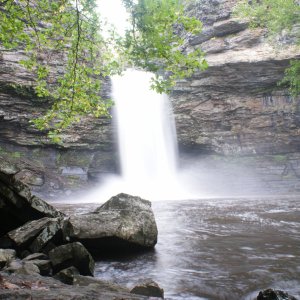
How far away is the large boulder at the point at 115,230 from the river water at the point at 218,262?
352mm

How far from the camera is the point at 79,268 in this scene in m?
5.25

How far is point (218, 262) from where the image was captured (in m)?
5.91

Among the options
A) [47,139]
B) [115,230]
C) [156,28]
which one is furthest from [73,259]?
[47,139]

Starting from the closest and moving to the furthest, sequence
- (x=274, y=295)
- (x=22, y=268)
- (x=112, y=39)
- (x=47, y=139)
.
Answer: (x=274, y=295) < (x=22, y=268) < (x=112, y=39) < (x=47, y=139)

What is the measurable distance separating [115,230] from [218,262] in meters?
2.11

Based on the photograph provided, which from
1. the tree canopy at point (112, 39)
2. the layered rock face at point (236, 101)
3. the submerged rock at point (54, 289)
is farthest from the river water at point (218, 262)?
the layered rock face at point (236, 101)

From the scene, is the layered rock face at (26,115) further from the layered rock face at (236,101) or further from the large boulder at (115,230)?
the large boulder at (115,230)

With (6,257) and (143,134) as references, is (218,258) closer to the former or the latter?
(6,257)

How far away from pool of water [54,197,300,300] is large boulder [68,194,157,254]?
36 centimetres

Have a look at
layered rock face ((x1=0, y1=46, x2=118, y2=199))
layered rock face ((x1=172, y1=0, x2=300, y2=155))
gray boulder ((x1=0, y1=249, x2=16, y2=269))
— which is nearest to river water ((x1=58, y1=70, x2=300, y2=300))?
gray boulder ((x1=0, y1=249, x2=16, y2=269))

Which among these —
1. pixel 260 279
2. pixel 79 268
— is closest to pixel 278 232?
pixel 260 279

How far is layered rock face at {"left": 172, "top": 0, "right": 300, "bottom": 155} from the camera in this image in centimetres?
2562

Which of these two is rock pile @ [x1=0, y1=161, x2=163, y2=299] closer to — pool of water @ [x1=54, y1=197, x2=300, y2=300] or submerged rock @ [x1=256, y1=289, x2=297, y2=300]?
pool of water @ [x1=54, y1=197, x2=300, y2=300]

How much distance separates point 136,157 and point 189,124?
18.1 feet
